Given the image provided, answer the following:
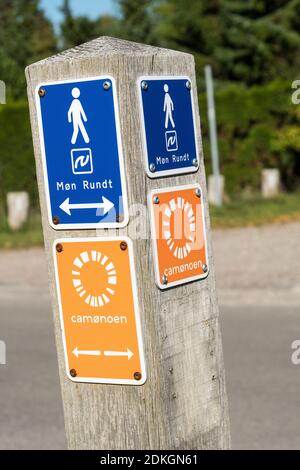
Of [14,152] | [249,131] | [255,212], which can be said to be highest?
[14,152]

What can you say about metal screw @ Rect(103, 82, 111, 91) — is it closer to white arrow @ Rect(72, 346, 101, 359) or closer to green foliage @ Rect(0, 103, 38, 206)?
white arrow @ Rect(72, 346, 101, 359)

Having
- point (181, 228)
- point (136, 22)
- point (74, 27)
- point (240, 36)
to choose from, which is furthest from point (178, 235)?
point (240, 36)

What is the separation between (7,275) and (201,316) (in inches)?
364

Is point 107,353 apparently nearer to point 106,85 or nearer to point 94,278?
point 94,278

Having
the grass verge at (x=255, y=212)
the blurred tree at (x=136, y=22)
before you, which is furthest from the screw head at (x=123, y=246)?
the blurred tree at (x=136, y=22)

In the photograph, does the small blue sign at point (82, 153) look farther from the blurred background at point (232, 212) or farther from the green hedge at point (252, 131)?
the green hedge at point (252, 131)

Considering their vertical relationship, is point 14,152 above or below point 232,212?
above

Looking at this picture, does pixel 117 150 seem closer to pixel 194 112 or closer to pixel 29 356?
pixel 194 112

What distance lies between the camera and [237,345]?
7316 mm

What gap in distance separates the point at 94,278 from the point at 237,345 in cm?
554

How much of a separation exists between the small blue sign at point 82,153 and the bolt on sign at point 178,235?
0.08 m

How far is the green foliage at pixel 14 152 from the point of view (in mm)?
16703

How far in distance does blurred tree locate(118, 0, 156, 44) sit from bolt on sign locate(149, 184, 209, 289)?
2336cm

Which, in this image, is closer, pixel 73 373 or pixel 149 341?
pixel 149 341
